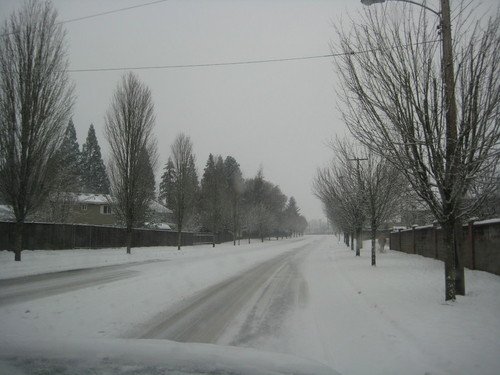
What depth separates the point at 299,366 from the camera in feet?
12.4

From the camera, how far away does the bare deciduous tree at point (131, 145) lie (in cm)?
2702

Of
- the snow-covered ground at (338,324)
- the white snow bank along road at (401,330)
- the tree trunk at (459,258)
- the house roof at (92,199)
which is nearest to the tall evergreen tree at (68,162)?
the house roof at (92,199)

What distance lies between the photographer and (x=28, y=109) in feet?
57.7

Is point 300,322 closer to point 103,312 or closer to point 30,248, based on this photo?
point 103,312

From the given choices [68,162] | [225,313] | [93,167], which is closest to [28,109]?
[68,162]

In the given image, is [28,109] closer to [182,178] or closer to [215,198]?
[182,178]

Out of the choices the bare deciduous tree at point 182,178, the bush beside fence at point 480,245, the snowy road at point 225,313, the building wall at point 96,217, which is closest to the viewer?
the snowy road at point 225,313

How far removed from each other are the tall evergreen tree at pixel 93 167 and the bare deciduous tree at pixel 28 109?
54433 mm

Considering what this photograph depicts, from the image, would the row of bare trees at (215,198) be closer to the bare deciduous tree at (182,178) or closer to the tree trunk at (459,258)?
the bare deciduous tree at (182,178)

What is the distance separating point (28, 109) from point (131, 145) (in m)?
9.59

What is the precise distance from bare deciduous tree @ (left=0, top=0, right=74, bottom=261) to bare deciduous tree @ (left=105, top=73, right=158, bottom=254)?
27.9ft

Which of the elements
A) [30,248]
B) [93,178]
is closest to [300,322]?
[30,248]

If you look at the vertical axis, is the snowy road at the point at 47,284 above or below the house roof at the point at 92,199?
below

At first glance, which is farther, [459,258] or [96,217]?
[96,217]
